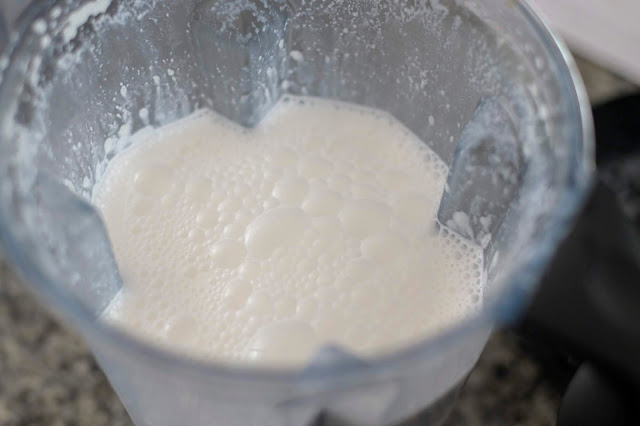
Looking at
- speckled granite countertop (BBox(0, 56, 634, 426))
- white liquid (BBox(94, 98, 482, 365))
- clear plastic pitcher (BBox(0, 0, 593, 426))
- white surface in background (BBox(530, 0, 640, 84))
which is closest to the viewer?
clear plastic pitcher (BBox(0, 0, 593, 426))

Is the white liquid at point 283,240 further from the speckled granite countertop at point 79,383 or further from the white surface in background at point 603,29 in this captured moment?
the white surface in background at point 603,29

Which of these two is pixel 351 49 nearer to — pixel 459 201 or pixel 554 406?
pixel 459 201

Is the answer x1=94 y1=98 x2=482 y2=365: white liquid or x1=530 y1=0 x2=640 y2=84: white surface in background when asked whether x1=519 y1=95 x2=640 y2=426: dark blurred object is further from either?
x1=530 y1=0 x2=640 y2=84: white surface in background

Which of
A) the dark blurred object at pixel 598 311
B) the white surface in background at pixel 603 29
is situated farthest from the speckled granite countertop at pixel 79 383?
the white surface in background at pixel 603 29

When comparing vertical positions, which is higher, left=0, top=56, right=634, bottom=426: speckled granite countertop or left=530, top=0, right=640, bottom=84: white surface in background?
left=530, top=0, right=640, bottom=84: white surface in background

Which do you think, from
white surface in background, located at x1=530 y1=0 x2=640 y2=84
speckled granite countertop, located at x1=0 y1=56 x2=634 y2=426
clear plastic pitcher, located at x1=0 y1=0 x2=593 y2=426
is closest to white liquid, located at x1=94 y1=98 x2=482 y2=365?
clear plastic pitcher, located at x1=0 y1=0 x2=593 y2=426

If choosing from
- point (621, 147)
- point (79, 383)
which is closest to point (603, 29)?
point (621, 147)

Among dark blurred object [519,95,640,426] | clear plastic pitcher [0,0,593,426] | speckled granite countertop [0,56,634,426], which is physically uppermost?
clear plastic pitcher [0,0,593,426]
